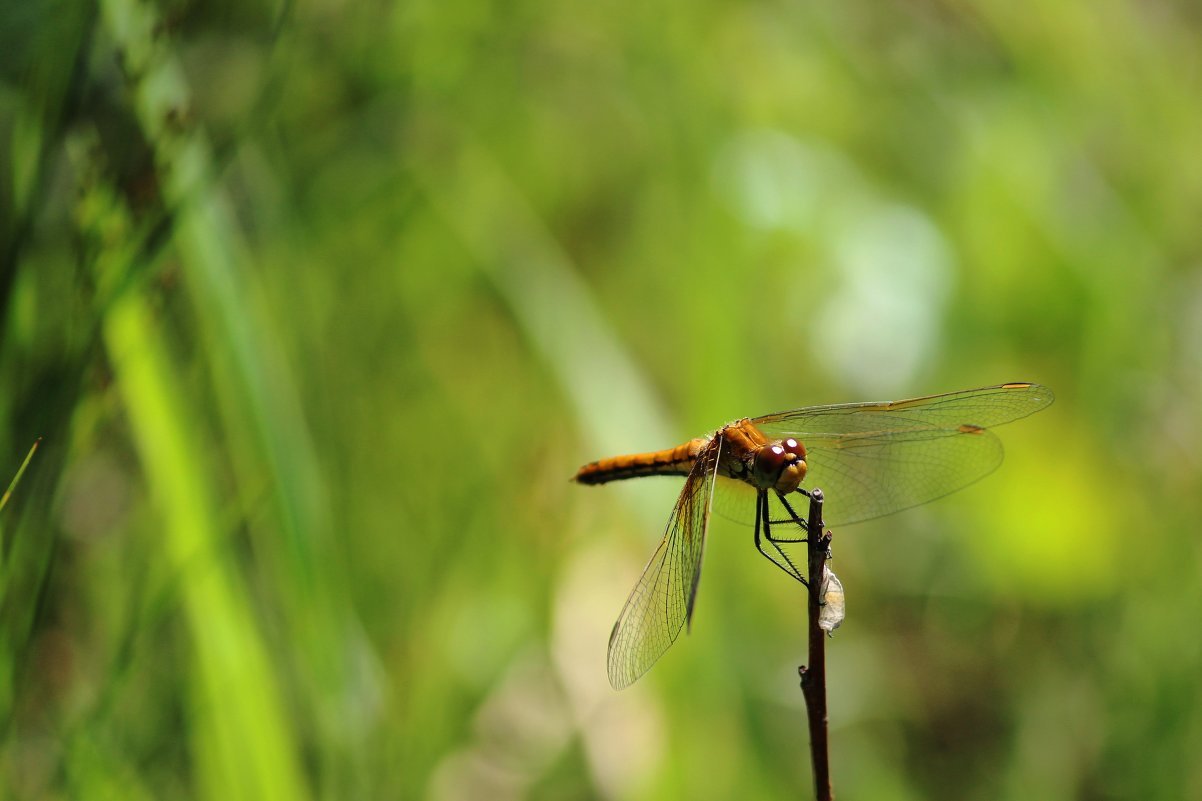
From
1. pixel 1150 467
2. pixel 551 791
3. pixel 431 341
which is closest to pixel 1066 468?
pixel 1150 467

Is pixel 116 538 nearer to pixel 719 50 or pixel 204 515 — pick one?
pixel 204 515

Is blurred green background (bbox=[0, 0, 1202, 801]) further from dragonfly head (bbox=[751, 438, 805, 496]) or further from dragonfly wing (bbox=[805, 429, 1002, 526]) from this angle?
dragonfly head (bbox=[751, 438, 805, 496])

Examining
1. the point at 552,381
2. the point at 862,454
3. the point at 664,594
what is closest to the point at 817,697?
the point at 664,594

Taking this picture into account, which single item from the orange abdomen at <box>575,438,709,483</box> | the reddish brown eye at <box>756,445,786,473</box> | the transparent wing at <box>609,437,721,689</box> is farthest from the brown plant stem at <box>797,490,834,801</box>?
the orange abdomen at <box>575,438,709,483</box>

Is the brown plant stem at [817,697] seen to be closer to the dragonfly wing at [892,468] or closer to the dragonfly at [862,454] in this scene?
the dragonfly at [862,454]

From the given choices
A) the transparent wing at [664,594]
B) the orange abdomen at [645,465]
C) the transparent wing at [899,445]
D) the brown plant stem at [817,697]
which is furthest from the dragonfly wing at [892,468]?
the brown plant stem at [817,697]
